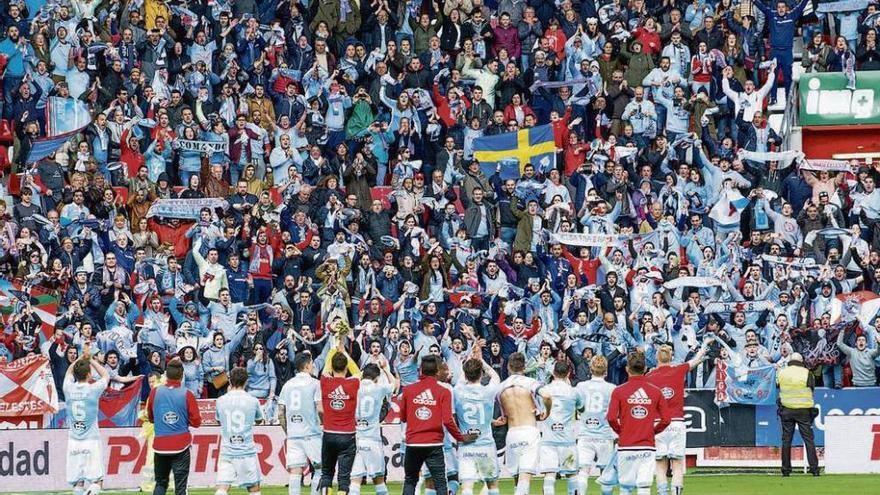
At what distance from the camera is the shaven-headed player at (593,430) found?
81.1 ft

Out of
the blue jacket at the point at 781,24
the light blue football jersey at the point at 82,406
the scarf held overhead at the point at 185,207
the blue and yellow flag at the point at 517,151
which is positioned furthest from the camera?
the blue jacket at the point at 781,24

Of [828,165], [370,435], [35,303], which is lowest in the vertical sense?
[370,435]

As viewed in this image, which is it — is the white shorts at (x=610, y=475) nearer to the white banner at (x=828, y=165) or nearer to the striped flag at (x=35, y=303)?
the striped flag at (x=35, y=303)

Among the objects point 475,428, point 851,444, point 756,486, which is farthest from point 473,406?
point 851,444

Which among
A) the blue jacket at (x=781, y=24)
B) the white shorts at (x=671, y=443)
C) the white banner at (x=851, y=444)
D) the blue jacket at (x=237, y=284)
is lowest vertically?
the white banner at (x=851, y=444)

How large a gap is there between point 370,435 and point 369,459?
1.10ft

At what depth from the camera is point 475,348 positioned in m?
31.8

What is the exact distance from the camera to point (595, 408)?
2491 cm

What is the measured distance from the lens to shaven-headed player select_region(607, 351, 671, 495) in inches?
865

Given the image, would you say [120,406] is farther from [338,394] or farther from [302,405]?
[338,394]

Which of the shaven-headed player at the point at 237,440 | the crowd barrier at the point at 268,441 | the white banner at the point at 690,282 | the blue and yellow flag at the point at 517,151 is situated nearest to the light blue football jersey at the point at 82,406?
the shaven-headed player at the point at 237,440

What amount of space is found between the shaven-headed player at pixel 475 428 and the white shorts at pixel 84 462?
528cm

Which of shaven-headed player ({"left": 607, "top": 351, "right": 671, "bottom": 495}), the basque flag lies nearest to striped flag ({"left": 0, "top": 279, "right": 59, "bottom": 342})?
the basque flag

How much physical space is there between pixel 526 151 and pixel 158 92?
7828 millimetres
